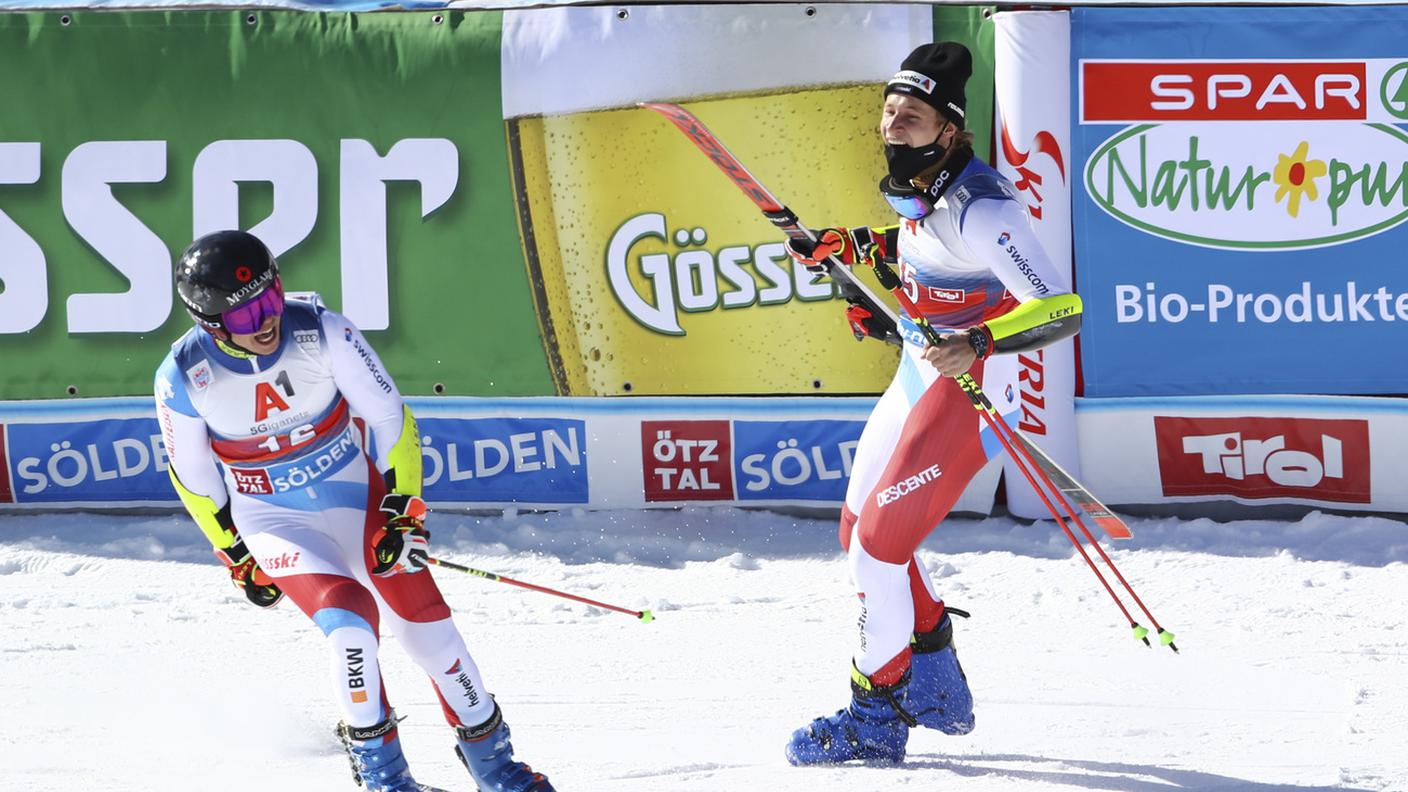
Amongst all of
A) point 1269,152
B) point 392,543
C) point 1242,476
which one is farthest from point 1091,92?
point 392,543

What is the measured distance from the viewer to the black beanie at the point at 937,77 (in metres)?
4.72

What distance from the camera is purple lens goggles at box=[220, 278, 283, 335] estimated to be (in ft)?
14.3

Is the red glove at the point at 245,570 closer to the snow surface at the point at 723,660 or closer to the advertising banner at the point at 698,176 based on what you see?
the snow surface at the point at 723,660

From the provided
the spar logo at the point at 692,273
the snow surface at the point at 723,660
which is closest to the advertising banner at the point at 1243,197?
the snow surface at the point at 723,660

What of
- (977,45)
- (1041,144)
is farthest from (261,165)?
(1041,144)

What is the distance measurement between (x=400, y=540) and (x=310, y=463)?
0.43m

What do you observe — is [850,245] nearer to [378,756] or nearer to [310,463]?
[310,463]

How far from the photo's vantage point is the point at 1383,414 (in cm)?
739

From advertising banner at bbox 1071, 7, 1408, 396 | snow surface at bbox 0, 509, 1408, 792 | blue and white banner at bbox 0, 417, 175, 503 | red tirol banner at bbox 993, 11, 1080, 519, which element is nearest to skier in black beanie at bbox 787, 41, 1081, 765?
snow surface at bbox 0, 509, 1408, 792

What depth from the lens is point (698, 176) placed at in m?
7.59

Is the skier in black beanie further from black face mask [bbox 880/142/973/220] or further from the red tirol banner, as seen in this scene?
the red tirol banner

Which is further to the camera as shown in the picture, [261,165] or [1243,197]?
[261,165]

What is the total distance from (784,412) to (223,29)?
322 centimetres

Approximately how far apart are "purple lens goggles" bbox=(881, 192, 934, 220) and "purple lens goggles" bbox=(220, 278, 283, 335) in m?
1.79
